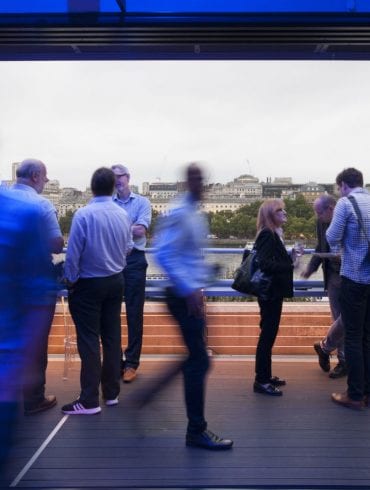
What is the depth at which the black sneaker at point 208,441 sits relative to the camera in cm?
444

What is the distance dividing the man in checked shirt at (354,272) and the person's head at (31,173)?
2206mm

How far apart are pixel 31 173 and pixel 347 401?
301 cm

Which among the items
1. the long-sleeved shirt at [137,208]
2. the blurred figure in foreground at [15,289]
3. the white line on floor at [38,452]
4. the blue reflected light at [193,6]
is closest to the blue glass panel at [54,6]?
the blue reflected light at [193,6]

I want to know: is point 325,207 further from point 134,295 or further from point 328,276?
point 134,295

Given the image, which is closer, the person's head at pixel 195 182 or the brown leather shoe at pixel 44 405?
the person's head at pixel 195 182

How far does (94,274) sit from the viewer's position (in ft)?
16.6

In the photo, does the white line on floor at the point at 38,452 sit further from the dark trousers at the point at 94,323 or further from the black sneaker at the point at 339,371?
the black sneaker at the point at 339,371

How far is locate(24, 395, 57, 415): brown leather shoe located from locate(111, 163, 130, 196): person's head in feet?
6.25

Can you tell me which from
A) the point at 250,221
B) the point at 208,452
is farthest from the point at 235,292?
the point at 208,452

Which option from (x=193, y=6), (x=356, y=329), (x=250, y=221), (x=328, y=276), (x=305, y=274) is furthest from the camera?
(x=305, y=274)

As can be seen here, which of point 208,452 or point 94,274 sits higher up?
point 94,274

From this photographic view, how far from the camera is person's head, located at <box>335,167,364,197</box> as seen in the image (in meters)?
5.21

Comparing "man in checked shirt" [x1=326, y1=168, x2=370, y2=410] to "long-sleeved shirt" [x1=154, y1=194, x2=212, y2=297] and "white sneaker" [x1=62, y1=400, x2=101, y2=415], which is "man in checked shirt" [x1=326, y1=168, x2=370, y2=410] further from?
"white sneaker" [x1=62, y1=400, x2=101, y2=415]

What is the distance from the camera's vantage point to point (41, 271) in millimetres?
2424
